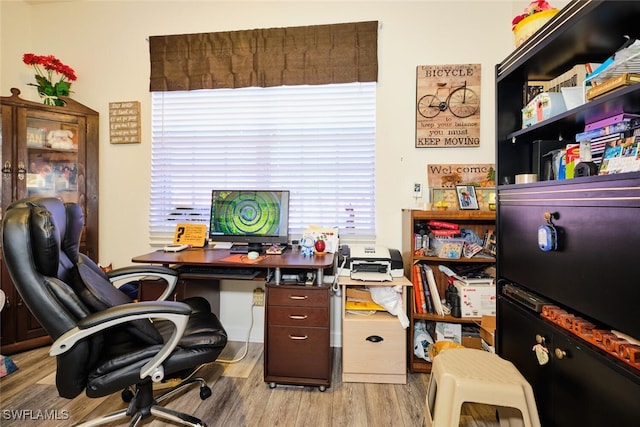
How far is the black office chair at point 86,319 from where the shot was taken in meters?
1.02

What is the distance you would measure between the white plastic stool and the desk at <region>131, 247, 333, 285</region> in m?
0.76

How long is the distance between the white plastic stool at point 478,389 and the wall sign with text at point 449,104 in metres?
1.50

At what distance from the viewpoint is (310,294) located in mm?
1672

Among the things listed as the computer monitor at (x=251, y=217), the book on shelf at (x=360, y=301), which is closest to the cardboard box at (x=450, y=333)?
the book on shelf at (x=360, y=301)

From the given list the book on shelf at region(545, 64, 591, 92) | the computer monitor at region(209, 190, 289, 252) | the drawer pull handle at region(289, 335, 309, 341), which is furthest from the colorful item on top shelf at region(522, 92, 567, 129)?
the drawer pull handle at region(289, 335, 309, 341)

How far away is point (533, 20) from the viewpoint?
1.30 meters

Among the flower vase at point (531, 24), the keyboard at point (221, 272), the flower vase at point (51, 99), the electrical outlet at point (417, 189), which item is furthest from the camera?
the flower vase at point (51, 99)

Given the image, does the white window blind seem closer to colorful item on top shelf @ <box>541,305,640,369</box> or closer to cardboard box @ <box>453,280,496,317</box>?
cardboard box @ <box>453,280,496,317</box>

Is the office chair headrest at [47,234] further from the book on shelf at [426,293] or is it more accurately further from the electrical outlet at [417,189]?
the electrical outlet at [417,189]

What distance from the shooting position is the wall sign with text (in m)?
2.11

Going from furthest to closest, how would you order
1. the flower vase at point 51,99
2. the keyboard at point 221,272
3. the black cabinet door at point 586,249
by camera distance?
the flower vase at point 51,99
the keyboard at point 221,272
the black cabinet door at point 586,249

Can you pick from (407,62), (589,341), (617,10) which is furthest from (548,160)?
(407,62)

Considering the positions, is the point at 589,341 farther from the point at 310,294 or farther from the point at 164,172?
the point at 164,172

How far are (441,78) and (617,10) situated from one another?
1.28m
